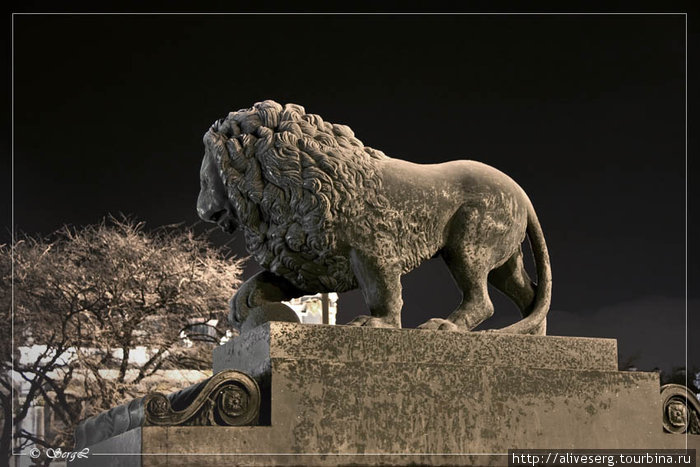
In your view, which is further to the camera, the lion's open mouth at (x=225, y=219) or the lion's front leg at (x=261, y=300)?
the lion's open mouth at (x=225, y=219)

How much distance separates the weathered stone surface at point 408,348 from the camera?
17.6ft

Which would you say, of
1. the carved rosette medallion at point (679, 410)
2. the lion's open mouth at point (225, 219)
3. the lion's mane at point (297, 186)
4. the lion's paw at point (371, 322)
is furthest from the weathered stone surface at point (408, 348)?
the lion's open mouth at point (225, 219)

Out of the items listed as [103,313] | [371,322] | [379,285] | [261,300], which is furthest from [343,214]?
[103,313]

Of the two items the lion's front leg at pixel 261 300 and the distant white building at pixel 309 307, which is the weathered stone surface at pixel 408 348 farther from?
the distant white building at pixel 309 307

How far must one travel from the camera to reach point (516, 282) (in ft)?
21.4

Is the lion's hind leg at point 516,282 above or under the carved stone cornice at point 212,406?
above

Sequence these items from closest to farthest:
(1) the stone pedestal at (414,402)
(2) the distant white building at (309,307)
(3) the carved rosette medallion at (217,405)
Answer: (3) the carved rosette medallion at (217,405) < (1) the stone pedestal at (414,402) < (2) the distant white building at (309,307)

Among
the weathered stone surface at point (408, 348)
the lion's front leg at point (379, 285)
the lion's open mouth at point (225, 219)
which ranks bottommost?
the weathered stone surface at point (408, 348)

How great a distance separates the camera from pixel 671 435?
6.08 metres

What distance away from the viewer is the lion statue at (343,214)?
5797 millimetres

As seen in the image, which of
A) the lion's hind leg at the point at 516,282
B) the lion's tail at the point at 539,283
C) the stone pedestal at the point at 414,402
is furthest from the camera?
the lion's hind leg at the point at 516,282

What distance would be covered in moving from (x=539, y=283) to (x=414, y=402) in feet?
4.63

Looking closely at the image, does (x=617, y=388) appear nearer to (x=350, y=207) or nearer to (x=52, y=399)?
(x=350, y=207)

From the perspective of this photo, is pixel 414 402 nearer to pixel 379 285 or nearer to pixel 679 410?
pixel 379 285
